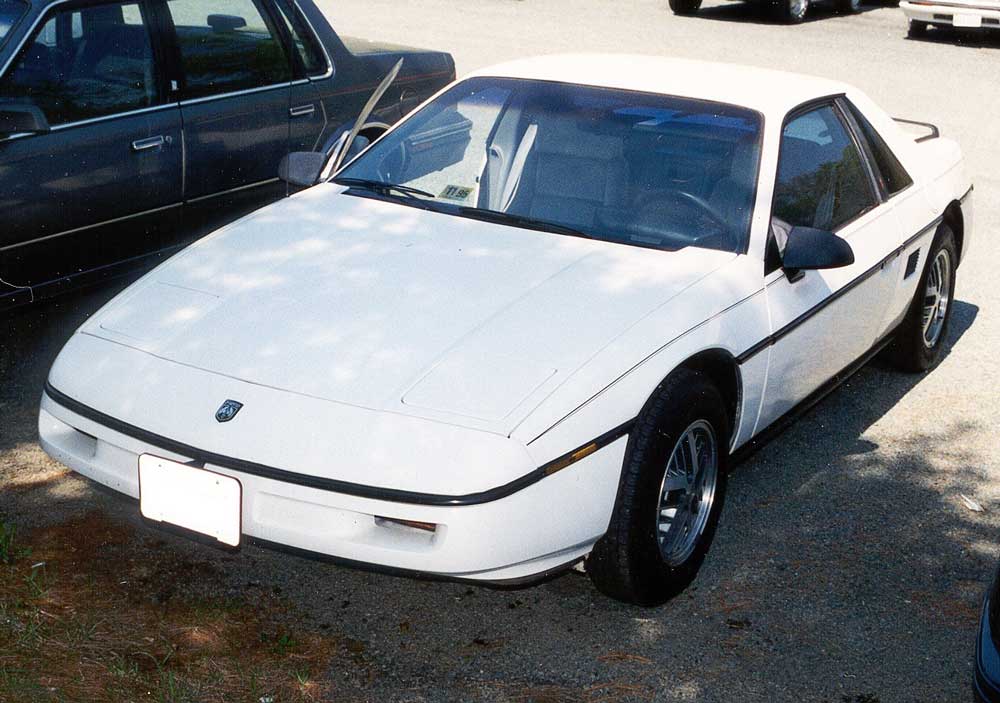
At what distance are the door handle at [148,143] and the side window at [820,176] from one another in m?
2.81

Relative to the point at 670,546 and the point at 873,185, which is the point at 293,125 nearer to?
the point at 873,185

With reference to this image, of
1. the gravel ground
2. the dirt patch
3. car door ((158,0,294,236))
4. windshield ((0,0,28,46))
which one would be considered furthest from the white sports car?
windshield ((0,0,28,46))

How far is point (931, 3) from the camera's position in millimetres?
15547

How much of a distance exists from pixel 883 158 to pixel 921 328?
0.88 meters

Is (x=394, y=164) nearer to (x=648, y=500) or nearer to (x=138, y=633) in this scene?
(x=648, y=500)

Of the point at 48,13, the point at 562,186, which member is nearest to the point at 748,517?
the point at 562,186

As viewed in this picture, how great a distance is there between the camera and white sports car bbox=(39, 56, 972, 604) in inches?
128

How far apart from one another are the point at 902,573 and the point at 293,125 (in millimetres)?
3723

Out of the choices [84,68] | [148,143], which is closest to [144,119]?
[148,143]

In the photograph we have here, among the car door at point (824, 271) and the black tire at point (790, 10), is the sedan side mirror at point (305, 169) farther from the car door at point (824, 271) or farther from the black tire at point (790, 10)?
the black tire at point (790, 10)

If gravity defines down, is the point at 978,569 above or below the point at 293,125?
below

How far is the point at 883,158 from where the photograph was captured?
202 inches

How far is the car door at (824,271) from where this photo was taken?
4273mm

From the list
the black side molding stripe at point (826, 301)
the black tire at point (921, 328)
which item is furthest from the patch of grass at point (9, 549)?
the black tire at point (921, 328)
